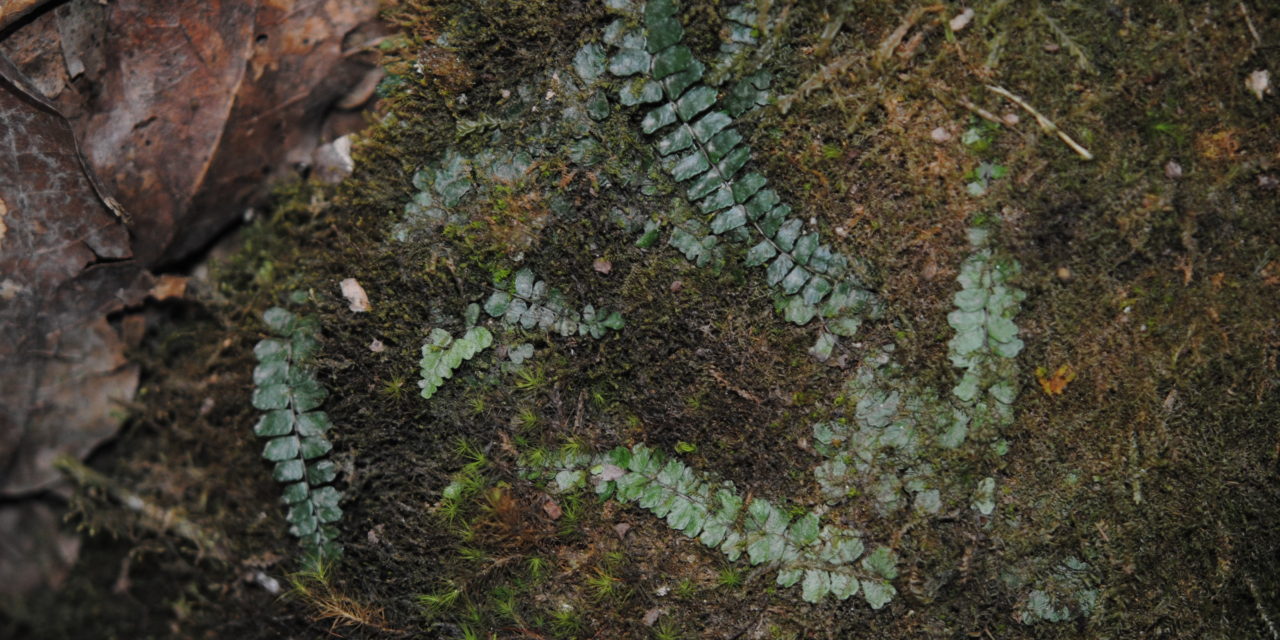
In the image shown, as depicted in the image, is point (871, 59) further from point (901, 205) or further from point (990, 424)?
point (990, 424)

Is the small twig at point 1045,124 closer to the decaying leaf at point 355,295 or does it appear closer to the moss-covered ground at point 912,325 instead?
the moss-covered ground at point 912,325

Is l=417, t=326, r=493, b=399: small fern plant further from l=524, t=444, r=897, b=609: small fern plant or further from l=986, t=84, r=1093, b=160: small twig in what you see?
l=986, t=84, r=1093, b=160: small twig

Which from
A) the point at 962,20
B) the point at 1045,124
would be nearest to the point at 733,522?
the point at 1045,124

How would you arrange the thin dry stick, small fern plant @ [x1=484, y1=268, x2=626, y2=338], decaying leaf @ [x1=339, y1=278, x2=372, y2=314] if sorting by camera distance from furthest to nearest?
the thin dry stick < decaying leaf @ [x1=339, y1=278, x2=372, y2=314] < small fern plant @ [x1=484, y1=268, x2=626, y2=338]

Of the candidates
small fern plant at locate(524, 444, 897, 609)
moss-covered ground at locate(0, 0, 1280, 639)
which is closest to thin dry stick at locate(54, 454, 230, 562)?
moss-covered ground at locate(0, 0, 1280, 639)

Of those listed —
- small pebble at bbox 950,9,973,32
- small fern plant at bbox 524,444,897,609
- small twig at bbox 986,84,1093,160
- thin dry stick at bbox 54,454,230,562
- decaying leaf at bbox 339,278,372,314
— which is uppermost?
small pebble at bbox 950,9,973,32

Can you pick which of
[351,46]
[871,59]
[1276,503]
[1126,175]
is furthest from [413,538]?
[1276,503]

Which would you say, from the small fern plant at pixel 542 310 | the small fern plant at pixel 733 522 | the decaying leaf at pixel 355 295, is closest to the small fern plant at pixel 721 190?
the small fern plant at pixel 542 310
